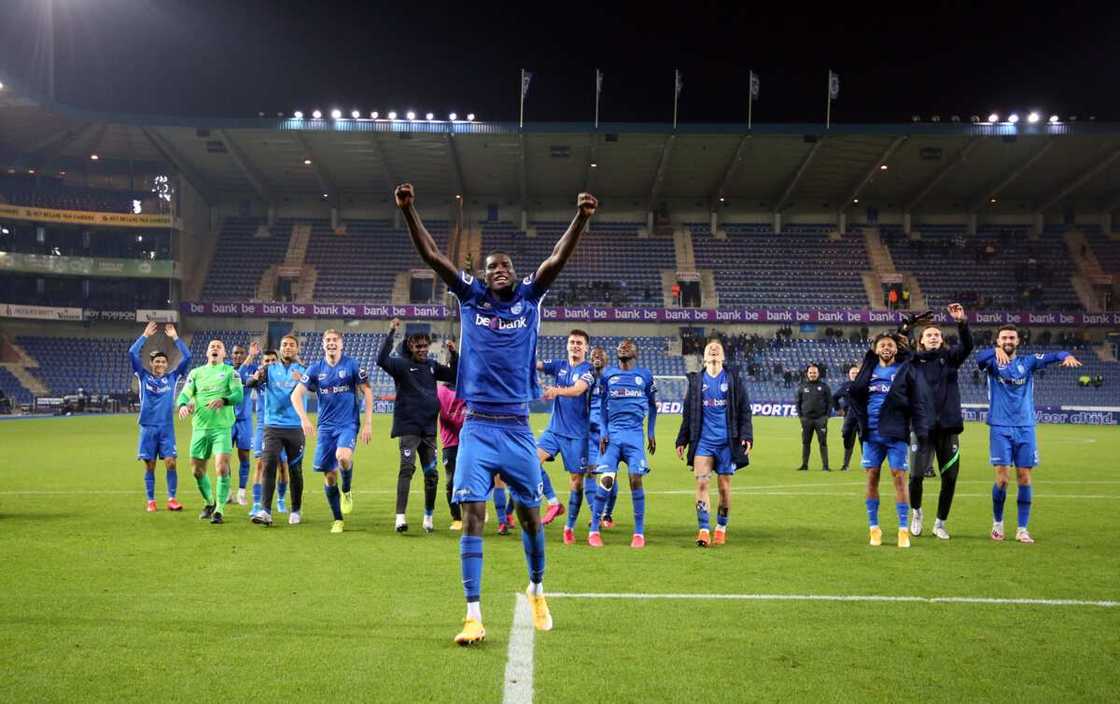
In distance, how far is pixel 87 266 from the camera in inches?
1954

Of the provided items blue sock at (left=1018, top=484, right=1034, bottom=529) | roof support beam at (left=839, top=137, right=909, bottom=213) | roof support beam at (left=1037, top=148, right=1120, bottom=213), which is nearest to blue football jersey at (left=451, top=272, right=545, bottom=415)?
blue sock at (left=1018, top=484, right=1034, bottom=529)

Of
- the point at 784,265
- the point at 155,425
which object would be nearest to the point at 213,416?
the point at 155,425

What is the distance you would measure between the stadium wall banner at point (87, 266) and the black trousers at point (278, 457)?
147 ft

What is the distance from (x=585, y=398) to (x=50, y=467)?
13.2 meters

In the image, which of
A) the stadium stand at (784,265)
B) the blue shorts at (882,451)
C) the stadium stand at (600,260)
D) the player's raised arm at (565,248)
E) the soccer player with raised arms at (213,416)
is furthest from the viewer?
the stadium stand at (600,260)

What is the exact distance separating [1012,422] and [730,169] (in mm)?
43516

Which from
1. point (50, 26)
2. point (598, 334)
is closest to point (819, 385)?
point (598, 334)

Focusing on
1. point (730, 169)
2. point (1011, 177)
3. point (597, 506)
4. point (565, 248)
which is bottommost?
point (597, 506)

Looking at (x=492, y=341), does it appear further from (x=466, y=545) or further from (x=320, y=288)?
(x=320, y=288)

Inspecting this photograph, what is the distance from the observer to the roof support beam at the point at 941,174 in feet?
156

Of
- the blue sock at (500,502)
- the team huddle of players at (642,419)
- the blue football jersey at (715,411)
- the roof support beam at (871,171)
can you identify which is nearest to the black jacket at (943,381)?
the team huddle of players at (642,419)

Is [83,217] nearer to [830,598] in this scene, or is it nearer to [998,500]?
[998,500]

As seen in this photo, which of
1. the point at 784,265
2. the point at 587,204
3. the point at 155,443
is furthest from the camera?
the point at 784,265

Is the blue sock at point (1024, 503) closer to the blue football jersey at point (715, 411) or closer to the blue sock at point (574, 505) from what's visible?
the blue football jersey at point (715, 411)
